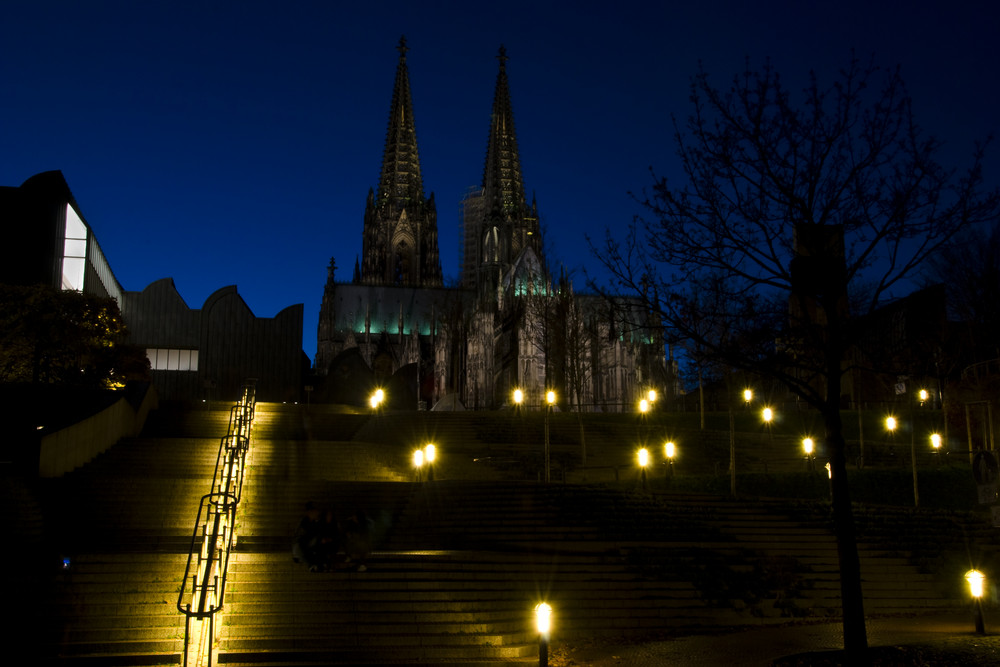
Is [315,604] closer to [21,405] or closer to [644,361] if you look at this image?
[21,405]

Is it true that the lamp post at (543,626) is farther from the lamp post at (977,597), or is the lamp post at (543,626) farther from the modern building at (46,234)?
the modern building at (46,234)

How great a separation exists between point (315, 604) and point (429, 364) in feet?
228

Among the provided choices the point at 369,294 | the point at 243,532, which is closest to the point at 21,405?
the point at 243,532

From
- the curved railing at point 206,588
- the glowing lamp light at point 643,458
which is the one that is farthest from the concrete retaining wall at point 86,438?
the glowing lamp light at point 643,458

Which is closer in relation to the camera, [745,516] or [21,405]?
[745,516]

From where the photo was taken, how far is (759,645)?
12.1 metres

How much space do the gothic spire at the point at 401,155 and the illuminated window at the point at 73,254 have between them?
216 feet

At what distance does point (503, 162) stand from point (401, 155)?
1561cm

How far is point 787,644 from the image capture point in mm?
12094

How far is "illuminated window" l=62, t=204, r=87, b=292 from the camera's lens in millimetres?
37719

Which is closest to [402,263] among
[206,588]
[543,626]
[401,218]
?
[401,218]

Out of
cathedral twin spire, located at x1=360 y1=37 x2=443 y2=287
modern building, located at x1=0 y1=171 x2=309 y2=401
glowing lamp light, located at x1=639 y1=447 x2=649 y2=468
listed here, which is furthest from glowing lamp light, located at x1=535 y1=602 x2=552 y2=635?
cathedral twin spire, located at x1=360 y1=37 x2=443 y2=287

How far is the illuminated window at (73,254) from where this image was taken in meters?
37.7

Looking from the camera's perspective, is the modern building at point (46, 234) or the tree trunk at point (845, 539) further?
the modern building at point (46, 234)
